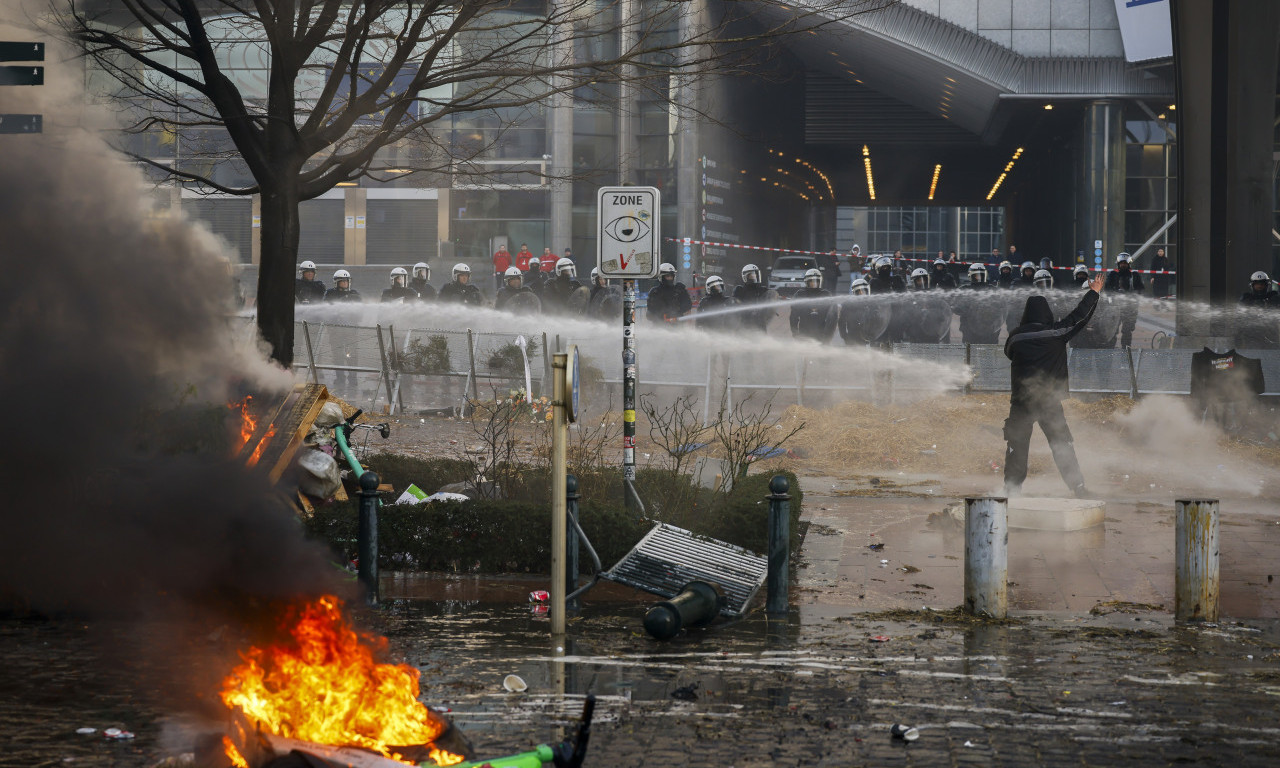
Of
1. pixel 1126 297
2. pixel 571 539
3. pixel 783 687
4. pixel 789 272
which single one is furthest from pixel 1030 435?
pixel 789 272

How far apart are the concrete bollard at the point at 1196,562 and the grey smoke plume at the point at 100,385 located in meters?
5.25

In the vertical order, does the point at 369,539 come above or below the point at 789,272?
below

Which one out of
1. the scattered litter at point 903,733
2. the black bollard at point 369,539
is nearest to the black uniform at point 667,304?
the black bollard at point 369,539

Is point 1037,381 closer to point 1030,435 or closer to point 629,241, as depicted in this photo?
point 1030,435

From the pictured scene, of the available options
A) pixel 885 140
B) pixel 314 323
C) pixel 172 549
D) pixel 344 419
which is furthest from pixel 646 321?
pixel 885 140

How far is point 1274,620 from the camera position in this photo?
786 centimetres

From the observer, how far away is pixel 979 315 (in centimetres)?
2306

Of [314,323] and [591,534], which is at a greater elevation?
[314,323]

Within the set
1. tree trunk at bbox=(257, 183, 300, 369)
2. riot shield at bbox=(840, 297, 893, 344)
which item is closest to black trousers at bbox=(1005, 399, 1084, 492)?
tree trunk at bbox=(257, 183, 300, 369)

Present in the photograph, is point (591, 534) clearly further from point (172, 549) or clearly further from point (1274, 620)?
point (1274, 620)

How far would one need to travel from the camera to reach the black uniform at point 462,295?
23.9 meters

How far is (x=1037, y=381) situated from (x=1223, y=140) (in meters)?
11.7

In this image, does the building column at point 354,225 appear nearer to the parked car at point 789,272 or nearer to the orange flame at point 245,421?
the parked car at point 789,272

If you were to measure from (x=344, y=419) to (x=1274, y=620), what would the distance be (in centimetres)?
681
